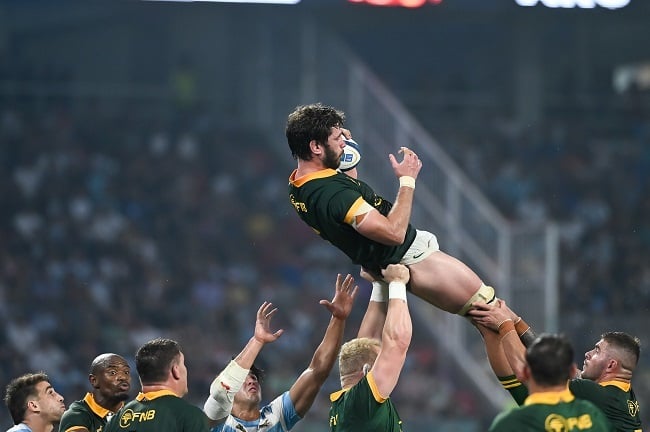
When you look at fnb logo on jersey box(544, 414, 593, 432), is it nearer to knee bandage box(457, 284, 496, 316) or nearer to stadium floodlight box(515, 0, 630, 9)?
knee bandage box(457, 284, 496, 316)

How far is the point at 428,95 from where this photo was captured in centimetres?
2339

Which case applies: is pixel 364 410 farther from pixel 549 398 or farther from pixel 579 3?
pixel 579 3

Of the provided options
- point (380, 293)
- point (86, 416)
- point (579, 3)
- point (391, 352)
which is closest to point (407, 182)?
point (391, 352)

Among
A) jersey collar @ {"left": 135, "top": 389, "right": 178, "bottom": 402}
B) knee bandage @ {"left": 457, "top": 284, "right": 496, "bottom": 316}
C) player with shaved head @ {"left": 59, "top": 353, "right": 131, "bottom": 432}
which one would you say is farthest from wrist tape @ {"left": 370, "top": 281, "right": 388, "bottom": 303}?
jersey collar @ {"left": 135, "top": 389, "right": 178, "bottom": 402}

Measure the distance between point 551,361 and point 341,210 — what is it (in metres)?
1.95

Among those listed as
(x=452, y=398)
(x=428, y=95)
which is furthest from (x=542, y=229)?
(x=428, y=95)

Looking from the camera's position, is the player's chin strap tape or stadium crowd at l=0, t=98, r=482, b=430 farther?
stadium crowd at l=0, t=98, r=482, b=430

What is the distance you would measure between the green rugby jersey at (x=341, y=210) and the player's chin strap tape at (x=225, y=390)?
1.00m

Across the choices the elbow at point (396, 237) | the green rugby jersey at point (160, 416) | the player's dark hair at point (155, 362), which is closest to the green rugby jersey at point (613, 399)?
the elbow at point (396, 237)

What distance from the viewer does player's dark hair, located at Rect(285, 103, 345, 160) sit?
7609mm

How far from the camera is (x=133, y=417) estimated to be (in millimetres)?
6719

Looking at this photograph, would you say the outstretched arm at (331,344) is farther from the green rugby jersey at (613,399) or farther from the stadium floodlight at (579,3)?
the stadium floodlight at (579,3)

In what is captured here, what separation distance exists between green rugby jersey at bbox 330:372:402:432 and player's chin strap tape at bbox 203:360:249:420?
75 centimetres

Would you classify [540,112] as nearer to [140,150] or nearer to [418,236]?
[140,150]
